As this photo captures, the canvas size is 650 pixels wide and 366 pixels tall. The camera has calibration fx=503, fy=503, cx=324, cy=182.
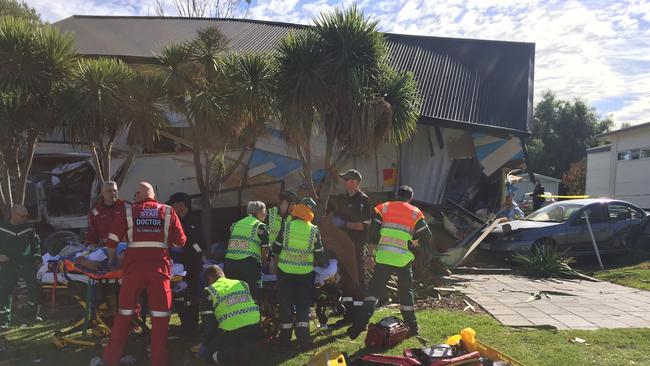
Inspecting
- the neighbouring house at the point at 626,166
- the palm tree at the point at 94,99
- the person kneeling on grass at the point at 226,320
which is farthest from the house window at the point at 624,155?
the person kneeling on grass at the point at 226,320

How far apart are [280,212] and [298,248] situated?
0.80m

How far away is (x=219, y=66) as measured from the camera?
29.9 feet

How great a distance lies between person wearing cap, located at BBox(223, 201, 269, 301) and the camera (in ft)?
18.3

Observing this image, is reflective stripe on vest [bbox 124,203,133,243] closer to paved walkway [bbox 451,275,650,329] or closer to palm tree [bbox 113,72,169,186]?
palm tree [bbox 113,72,169,186]

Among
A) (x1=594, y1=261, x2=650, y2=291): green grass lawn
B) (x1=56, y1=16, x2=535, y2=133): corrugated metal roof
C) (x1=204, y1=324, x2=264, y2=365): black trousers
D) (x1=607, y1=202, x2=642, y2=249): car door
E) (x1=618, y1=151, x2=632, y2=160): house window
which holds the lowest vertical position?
(x1=594, y1=261, x2=650, y2=291): green grass lawn

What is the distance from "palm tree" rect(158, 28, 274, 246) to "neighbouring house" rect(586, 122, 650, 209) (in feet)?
62.8

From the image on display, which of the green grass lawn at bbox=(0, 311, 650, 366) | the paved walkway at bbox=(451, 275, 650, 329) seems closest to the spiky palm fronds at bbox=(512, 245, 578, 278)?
the paved walkway at bbox=(451, 275, 650, 329)

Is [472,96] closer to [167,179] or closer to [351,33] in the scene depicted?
[351,33]

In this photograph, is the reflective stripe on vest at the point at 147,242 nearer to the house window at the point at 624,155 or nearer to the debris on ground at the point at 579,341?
the debris on ground at the point at 579,341

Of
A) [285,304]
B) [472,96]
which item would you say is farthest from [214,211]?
[472,96]

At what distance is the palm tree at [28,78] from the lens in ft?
25.0

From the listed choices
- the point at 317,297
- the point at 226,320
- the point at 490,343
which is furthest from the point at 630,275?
the point at 226,320

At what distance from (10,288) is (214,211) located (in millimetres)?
5523

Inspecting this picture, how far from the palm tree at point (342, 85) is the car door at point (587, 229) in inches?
222
